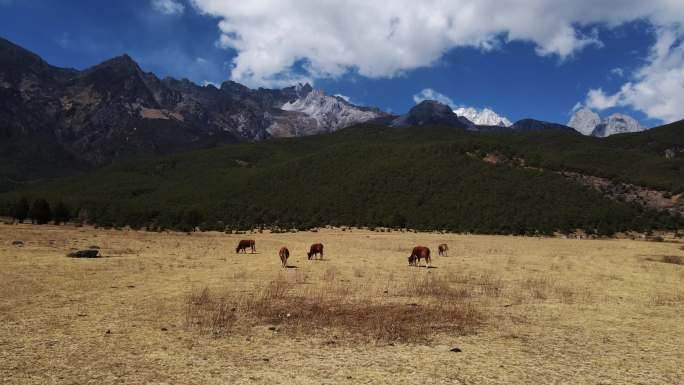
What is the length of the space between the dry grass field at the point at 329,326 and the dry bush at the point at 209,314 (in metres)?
0.07

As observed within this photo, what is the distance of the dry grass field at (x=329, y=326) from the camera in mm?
10602

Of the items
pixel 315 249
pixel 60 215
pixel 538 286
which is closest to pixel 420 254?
pixel 315 249

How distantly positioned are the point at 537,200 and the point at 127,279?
90895mm

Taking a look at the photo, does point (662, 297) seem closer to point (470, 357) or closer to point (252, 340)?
point (470, 357)

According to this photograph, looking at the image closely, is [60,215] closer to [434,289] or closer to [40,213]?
[40,213]

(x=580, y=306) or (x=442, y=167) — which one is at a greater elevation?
(x=442, y=167)

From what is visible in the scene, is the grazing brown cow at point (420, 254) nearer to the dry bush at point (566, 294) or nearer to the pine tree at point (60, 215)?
the dry bush at point (566, 294)

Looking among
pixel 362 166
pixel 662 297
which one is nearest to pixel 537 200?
pixel 362 166

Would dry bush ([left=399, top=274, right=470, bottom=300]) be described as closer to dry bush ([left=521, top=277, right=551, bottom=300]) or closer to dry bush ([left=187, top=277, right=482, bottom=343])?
dry bush ([left=187, top=277, right=482, bottom=343])

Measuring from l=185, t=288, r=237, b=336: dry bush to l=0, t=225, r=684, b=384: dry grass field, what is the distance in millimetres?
74

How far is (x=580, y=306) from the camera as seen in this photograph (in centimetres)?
1888

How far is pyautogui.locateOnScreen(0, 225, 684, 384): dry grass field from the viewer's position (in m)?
10.6

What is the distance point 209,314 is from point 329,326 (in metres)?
4.30

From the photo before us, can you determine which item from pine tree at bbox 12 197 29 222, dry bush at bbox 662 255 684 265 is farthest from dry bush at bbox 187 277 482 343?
pine tree at bbox 12 197 29 222
